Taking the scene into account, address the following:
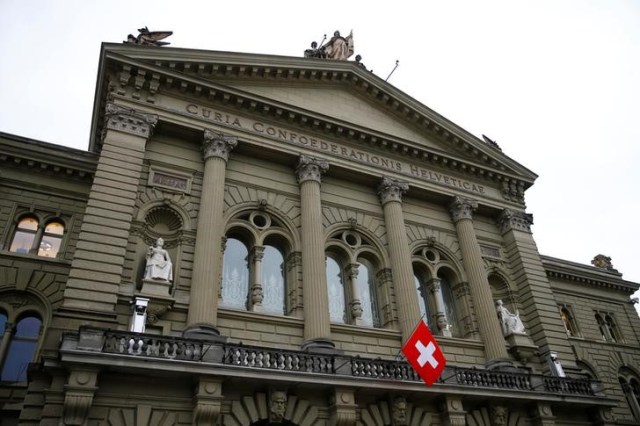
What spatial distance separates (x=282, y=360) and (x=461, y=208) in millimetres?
13560

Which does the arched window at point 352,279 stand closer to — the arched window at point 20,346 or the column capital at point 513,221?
the column capital at point 513,221

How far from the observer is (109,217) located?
1638 cm

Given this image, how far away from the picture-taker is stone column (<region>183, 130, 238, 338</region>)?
1595cm

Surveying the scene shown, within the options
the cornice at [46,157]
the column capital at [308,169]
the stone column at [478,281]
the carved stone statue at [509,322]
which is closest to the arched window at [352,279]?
the column capital at [308,169]

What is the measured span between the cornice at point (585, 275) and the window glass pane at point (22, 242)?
91.0 feet

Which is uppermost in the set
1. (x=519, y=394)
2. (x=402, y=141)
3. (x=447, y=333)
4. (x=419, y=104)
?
(x=419, y=104)

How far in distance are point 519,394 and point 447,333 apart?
382 centimetres

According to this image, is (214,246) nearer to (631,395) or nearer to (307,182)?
(307,182)

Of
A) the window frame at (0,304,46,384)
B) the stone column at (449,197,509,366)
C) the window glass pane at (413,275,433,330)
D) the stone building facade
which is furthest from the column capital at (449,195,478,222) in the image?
the window frame at (0,304,46,384)

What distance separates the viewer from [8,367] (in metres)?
17.2

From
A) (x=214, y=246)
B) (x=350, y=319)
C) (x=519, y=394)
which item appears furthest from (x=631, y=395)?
(x=214, y=246)

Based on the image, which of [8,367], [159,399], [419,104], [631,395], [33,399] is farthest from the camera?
[631,395]

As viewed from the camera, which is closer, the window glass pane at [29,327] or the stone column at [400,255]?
the window glass pane at [29,327]

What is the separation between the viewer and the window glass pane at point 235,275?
18.3 metres
